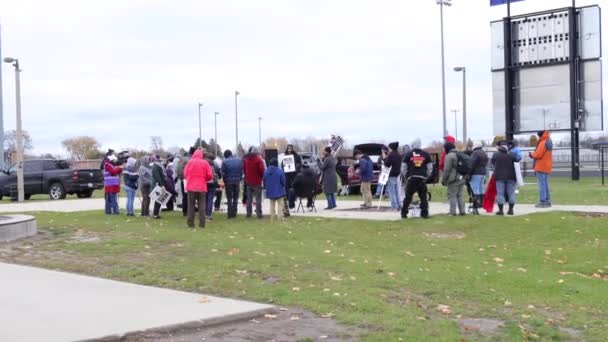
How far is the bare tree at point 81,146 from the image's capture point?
113 m

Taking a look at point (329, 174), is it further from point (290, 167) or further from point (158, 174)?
point (158, 174)

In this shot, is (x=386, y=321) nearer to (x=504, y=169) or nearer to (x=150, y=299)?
(x=150, y=299)

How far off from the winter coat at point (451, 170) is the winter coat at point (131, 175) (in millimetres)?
8107

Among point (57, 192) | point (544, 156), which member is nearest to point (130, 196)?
point (544, 156)

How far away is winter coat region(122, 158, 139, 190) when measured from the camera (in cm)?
1933

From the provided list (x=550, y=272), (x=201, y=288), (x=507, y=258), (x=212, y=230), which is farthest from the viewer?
(x=212, y=230)

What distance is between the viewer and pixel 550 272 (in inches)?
399

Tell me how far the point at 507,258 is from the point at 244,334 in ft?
20.1

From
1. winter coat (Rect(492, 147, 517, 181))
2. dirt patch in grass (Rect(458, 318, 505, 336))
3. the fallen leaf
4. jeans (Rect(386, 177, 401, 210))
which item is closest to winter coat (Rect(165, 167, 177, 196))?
jeans (Rect(386, 177, 401, 210))

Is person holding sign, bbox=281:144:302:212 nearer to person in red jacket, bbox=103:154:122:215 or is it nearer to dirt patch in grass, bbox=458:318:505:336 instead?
person in red jacket, bbox=103:154:122:215

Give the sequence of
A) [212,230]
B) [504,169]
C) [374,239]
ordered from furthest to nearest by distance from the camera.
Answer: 1. [504,169]
2. [212,230]
3. [374,239]

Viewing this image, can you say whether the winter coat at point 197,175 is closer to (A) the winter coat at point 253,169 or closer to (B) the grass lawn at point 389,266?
(B) the grass lawn at point 389,266

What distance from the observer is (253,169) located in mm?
17984

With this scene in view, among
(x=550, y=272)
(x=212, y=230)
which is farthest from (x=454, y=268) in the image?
(x=212, y=230)
